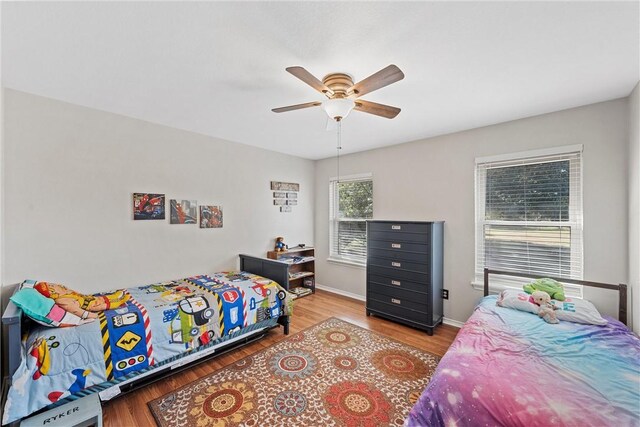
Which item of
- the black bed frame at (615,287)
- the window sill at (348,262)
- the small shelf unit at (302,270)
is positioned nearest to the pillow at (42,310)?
the small shelf unit at (302,270)

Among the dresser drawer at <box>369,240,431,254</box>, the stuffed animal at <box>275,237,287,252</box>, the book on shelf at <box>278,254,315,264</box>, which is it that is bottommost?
the book on shelf at <box>278,254,315,264</box>

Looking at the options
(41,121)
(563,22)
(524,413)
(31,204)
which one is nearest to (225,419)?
(524,413)

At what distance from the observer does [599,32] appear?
4.74 feet

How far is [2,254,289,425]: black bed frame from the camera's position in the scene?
5.04 feet

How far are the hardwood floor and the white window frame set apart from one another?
31.7 inches

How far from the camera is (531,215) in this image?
2744 mm

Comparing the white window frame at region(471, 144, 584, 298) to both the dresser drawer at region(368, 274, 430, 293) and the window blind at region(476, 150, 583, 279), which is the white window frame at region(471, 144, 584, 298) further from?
the dresser drawer at region(368, 274, 430, 293)

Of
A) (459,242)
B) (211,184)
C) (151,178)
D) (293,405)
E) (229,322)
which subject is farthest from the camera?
(211,184)

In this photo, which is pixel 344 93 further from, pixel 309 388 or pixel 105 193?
pixel 105 193

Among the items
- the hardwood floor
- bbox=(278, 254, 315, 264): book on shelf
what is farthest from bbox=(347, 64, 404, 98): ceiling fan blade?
bbox=(278, 254, 315, 264): book on shelf

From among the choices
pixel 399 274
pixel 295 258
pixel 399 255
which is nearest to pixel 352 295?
pixel 295 258

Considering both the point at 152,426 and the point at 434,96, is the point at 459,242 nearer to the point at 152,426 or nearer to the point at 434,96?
the point at 434,96

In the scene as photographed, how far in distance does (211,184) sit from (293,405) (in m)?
2.70

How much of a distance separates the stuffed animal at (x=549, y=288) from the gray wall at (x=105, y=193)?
3.48 metres
